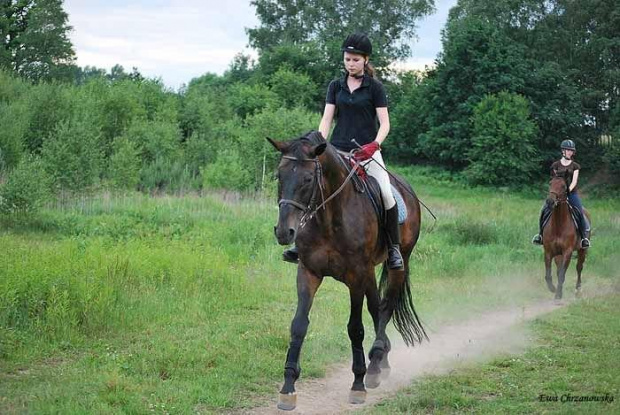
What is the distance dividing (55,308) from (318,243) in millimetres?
4083

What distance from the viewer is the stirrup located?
7.81m

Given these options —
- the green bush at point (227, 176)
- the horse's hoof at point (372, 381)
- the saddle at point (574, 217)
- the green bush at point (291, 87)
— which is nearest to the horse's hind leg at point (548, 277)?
the saddle at point (574, 217)

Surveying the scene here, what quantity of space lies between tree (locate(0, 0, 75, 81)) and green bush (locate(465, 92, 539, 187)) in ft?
95.1

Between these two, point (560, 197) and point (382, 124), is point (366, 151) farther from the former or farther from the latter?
point (560, 197)

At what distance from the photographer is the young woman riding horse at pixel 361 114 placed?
735 cm

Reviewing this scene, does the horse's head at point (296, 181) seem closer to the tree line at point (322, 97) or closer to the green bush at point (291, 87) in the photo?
the tree line at point (322, 97)

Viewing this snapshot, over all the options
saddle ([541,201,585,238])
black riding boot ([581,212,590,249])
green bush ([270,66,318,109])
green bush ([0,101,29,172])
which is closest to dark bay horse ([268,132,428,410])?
saddle ([541,201,585,238])

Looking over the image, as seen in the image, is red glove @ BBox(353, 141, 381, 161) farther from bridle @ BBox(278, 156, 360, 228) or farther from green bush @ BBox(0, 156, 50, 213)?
green bush @ BBox(0, 156, 50, 213)

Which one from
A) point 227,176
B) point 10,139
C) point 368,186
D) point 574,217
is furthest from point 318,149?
point 10,139

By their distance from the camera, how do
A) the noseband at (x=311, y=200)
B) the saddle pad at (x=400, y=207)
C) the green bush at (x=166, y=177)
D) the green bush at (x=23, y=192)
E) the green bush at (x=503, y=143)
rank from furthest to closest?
the green bush at (x=503, y=143), the green bush at (x=166, y=177), the green bush at (x=23, y=192), the saddle pad at (x=400, y=207), the noseband at (x=311, y=200)

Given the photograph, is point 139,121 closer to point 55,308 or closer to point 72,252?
point 72,252

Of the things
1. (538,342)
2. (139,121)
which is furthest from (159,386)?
(139,121)

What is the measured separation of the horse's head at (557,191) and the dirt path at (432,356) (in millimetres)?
2512

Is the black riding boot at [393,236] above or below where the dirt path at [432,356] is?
above
